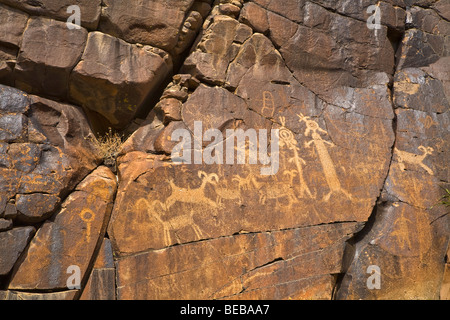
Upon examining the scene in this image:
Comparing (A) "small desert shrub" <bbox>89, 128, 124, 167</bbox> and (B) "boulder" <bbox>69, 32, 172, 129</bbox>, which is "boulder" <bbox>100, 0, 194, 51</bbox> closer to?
(B) "boulder" <bbox>69, 32, 172, 129</bbox>

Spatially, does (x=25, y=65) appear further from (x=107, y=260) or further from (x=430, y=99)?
(x=430, y=99)

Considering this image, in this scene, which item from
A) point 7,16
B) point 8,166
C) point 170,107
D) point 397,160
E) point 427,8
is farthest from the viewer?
point 427,8

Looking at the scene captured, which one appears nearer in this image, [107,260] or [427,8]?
[107,260]

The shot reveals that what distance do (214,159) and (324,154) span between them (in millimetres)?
1265

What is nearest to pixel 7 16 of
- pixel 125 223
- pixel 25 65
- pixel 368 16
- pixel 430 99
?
pixel 25 65

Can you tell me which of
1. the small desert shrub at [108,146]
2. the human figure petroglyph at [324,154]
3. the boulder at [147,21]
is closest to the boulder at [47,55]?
the boulder at [147,21]

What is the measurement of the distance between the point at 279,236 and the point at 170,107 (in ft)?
5.72

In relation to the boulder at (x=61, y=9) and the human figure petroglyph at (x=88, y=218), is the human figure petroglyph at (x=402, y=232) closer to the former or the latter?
the human figure petroglyph at (x=88, y=218)

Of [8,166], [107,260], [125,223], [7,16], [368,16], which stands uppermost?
[368,16]

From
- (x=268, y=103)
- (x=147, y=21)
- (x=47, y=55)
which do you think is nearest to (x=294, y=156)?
(x=268, y=103)

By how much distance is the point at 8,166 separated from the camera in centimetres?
428

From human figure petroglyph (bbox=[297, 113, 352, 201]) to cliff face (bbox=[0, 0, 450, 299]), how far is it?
16mm

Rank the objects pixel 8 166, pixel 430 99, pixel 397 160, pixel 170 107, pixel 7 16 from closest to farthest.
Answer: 1. pixel 8 166
2. pixel 7 16
3. pixel 170 107
4. pixel 397 160
5. pixel 430 99

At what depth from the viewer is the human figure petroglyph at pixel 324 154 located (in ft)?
16.7
